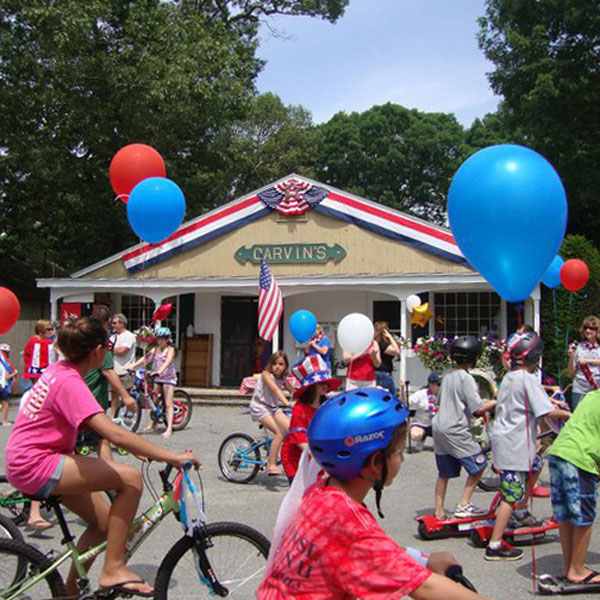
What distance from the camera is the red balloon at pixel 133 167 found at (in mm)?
11609

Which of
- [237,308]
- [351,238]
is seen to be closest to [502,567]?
[351,238]

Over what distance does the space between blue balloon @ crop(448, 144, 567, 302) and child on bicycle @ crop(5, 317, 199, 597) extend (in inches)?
99.4

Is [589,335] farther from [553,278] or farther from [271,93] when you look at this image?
[271,93]

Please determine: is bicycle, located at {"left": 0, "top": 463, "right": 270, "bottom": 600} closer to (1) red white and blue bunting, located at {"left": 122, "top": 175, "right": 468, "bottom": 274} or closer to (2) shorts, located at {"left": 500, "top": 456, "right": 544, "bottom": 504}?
(2) shorts, located at {"left": 500, "top": 456, "right": 544, "bottom": 504}

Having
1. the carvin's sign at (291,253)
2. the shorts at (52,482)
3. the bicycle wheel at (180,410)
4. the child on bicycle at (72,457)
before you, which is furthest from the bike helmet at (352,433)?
the carvin's sign at (291,253)

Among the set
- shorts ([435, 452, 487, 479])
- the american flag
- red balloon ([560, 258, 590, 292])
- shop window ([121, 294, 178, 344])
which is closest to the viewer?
shorts ([435, 452, 487, 479])

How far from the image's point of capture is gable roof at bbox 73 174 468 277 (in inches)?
648

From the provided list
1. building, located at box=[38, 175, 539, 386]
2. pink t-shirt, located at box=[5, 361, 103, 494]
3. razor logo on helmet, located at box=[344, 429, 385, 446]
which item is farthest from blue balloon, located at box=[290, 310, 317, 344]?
razor logo on helmet, located at box=[344, 429, 385, 446]

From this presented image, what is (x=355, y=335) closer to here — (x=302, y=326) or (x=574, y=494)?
(x=302, y=326)

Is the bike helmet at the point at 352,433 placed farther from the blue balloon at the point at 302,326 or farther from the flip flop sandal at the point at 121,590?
the blue balloon at the point at 302,326

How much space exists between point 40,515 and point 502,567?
13.2 ft

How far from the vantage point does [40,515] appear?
6.22 m

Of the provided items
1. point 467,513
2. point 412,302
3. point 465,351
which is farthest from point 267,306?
point 467,513

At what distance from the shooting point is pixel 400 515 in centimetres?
667
